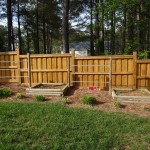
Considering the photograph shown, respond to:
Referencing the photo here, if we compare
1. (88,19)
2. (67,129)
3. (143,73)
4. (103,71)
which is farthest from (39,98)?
(88,19)

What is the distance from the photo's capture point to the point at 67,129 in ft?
19.9

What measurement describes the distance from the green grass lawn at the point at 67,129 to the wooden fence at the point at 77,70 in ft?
11.8

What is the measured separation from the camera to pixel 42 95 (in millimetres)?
9211

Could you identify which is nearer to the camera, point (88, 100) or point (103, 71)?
point (88, 100)

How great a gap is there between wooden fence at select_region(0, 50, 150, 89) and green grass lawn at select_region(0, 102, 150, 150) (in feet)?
11.8

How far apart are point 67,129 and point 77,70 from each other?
5.35m

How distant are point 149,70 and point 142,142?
5.79m

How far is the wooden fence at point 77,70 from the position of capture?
1088cm

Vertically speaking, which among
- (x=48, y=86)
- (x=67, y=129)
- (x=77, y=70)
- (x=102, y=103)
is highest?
(x=77, y=70)

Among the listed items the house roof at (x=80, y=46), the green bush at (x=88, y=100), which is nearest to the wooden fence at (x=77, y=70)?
the green bush at (x=88, y=100)

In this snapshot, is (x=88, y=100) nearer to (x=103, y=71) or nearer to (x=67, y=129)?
(x=67, y=129)

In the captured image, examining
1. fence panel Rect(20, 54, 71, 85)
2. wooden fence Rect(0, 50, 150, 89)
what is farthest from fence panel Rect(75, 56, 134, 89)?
fence panel Rect(20, 54, 71, 85)

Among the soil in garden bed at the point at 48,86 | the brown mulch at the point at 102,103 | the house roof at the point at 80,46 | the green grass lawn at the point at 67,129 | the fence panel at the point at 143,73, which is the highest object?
the house roof at the point at 80,46

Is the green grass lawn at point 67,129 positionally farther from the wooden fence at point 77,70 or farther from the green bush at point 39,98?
the wooden fence at point 77,70
